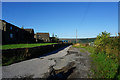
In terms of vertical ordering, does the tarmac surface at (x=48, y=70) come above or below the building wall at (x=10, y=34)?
below

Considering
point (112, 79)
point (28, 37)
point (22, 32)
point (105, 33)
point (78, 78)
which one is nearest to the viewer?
point (112, 79)

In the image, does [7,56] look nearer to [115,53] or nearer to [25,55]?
[25,55]

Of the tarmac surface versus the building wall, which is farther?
the building wall

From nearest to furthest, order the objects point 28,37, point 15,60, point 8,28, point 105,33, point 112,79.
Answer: point 112,79 → point 15,60 → point 105,33 → point 8,28 → point 28,37

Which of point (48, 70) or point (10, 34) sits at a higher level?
point (10, 34)

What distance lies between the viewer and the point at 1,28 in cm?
2017

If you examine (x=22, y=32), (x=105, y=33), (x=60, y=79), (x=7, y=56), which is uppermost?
(x=22, y=32)

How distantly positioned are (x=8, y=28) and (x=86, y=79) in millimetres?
24879

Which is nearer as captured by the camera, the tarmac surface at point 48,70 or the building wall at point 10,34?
the tarmac surface at point 48,70

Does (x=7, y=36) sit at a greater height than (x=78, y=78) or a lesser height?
greater

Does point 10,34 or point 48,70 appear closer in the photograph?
point 48,70

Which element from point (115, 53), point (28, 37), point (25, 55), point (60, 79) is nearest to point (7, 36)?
point (28, 37)

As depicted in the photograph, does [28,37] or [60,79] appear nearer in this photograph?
[60,79]

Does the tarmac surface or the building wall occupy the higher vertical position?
the building wall
